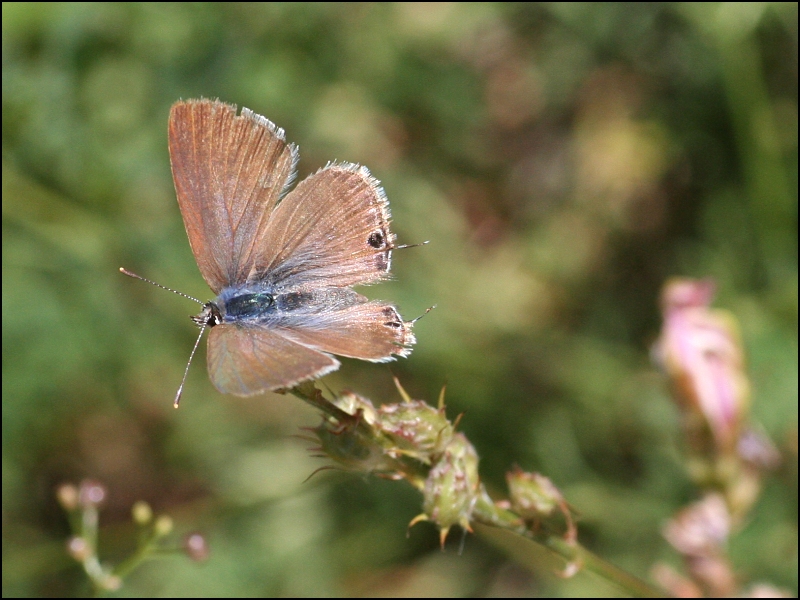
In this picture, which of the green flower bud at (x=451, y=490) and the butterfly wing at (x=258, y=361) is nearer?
the butterfly wing at (x=258, y=361)

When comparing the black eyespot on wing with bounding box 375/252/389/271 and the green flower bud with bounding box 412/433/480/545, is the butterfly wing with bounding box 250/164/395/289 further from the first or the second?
the green flower bud with bounding box 412/433/480/545

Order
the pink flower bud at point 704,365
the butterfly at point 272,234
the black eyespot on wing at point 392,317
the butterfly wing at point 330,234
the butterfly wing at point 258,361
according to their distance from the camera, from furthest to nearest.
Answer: the pink flower bud at point 704,365 < the butterfly wing at point 330,234 < the butterfly at point 272,234 < the black eyespot on wing at point 392,317 < the butterfly wing at point 258,361

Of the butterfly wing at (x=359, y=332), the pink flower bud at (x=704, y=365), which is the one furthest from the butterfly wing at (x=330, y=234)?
the pink flower bud at (x=704, y=365)

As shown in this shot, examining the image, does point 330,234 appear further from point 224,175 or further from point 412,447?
point 412,447

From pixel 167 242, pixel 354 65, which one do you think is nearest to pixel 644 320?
pixel 354 65

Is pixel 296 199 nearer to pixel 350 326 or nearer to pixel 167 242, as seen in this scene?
pixel 350 326

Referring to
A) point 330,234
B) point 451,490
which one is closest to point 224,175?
point 330,234

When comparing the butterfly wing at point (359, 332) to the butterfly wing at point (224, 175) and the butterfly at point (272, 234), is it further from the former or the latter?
the butterfly wing at point (224, 175)
